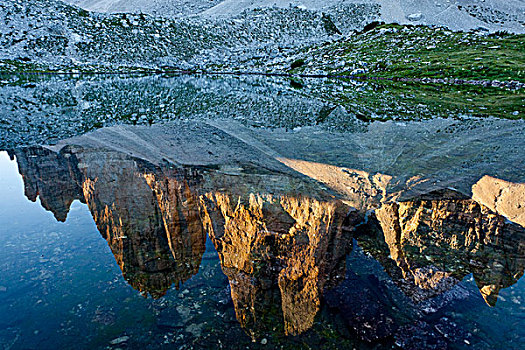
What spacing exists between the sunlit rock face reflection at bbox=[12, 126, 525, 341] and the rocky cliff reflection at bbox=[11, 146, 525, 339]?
0.07 feet

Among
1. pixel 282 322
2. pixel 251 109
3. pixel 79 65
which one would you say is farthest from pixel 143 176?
pixel 79 65

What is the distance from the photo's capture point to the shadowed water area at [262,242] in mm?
4582

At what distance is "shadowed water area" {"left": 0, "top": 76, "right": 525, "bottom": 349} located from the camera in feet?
15.0

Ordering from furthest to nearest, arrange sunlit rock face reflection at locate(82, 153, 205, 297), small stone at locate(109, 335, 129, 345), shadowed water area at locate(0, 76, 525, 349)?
sunlit rock face reflection at locate(82, 153, 205, 297) → shadowed water area at locate(0, 76, 525, 349) → small stone at locate(109, 335, 129, 345)

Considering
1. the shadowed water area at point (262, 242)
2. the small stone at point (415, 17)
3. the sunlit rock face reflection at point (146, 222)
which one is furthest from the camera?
the small stone at point (415, 17)

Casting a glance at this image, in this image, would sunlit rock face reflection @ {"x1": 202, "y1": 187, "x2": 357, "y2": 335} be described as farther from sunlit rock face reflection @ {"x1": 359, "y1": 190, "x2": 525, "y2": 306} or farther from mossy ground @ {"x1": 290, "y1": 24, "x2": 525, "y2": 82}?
mossy ground @ {"x1": 290, "y1": 24, "x2": 525, "y2": 82}

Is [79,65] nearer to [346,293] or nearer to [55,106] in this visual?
[55,106]

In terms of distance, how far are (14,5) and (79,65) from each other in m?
16.7

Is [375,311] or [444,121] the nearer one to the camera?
[375,311]

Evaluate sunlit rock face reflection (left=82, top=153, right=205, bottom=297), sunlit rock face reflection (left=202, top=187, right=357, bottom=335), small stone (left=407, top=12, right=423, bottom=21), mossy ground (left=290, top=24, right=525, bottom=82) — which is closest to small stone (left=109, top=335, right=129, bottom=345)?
sunlit rock face reflection (left=82, top=153, right=205, bottom=297)

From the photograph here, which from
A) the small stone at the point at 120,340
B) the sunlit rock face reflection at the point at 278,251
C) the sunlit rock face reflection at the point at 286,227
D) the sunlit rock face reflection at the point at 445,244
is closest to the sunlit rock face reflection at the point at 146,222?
the sunlit rock face reflection at the point at 286,227

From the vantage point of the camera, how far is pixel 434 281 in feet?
17.4

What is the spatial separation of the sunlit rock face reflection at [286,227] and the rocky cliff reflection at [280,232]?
0.02 metres

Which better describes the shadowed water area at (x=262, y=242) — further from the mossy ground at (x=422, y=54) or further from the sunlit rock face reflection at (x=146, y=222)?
the mossy ground at (x=422, y=54)
